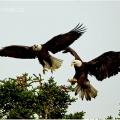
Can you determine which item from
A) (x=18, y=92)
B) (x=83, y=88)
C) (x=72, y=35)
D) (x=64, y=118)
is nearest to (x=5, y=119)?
(x=18, y=92)

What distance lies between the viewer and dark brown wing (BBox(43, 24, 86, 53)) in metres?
10.3

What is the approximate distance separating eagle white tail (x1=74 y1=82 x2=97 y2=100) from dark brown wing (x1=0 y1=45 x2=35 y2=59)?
2.32 metres

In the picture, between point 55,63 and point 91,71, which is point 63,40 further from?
point 91,71

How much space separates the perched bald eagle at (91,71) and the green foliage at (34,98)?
1.68 m

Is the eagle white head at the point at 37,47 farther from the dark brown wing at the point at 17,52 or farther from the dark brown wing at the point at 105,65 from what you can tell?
the dark brown wing at the point at 105,65

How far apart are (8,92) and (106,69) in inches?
127

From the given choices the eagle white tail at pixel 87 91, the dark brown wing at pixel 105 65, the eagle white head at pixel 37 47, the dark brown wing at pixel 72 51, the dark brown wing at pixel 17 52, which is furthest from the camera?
the dark brown wing at pixel 17 52

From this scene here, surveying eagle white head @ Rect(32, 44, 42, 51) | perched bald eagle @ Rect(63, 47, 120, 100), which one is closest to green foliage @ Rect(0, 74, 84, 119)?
perched bald eagle @ Rect(63, 47, 120, 100)

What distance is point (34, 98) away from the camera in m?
7.39

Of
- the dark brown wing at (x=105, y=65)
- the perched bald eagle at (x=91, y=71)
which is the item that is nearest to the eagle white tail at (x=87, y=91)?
the perched bald eagle at (x=91, y=71)

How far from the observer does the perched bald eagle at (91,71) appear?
931 centimetres

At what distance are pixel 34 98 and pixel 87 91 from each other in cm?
264

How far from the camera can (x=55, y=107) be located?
7.57 meters

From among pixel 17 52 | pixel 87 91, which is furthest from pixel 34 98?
pixel 17 52
